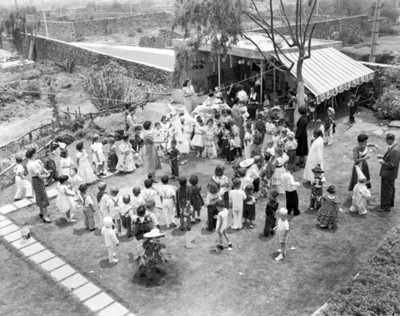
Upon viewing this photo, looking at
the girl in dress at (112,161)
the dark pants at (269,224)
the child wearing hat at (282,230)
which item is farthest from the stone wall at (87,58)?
the child wearing hat at (282,230)

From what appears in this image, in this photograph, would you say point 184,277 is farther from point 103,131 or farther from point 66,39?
point 66,39

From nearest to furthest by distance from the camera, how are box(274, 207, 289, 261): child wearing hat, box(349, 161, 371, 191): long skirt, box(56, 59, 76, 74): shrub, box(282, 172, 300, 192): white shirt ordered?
box(274, 207, 289, 261): child wearing hat, box(282, 172, 300, 192): white shirt, box(349, 161, 371, 191): long skirt, box(56, 59, 76, 74): shrub

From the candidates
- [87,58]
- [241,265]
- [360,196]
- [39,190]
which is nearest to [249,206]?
[241,265]

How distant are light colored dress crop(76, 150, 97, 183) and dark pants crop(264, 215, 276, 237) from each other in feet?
17.0

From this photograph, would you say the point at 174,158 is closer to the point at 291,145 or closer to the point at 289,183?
the point at 291,145

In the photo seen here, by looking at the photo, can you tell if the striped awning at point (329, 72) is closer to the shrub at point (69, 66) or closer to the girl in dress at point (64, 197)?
the girl in dress at point (64, 197)

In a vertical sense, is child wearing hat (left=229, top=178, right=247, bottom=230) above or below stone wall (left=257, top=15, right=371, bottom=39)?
below

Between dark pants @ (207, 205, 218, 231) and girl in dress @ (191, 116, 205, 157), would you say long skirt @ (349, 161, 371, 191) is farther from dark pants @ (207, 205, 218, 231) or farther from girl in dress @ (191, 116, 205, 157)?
girl in dress @ (191, 116, 205, 157)

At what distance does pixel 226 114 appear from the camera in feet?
44.8

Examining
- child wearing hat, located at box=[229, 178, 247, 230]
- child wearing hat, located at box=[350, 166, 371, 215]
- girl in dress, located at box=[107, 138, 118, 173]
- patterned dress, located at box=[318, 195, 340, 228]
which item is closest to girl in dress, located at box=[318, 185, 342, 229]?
patterned dress, located at box=[318, 195, 340, 228]

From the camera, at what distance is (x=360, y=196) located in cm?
1006

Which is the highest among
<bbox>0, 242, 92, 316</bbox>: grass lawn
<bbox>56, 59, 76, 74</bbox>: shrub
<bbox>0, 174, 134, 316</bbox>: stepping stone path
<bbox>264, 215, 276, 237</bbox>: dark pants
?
<bbox>56, 59, 76, 74</bbox>: shrub

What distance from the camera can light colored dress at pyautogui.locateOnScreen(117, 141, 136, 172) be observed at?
12.8 metres

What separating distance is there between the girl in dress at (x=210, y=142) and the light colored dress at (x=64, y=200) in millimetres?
4486
